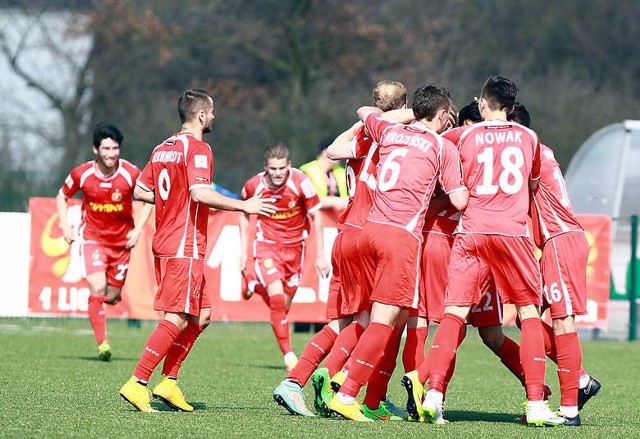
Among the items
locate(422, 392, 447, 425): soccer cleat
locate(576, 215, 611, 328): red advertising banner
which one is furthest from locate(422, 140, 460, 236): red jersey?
locate(576, 215, 611, 328): red advertising banner

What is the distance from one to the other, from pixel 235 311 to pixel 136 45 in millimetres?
16558

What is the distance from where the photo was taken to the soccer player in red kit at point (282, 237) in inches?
491

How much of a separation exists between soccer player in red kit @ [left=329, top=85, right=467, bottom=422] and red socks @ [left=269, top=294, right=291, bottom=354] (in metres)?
4.47

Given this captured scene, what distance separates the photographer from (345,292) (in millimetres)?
8273

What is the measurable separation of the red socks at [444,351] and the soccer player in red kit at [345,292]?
542 millimetres

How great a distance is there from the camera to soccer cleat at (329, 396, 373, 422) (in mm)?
7902

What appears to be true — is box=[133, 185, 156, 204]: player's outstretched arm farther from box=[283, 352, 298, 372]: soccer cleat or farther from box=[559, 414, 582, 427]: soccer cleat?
box=[283, 352, 298, 372]: soccer cleat

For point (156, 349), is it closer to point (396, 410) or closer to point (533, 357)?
point (396, 410)

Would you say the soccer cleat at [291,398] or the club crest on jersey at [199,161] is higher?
the club crest on jersey at [199,161]

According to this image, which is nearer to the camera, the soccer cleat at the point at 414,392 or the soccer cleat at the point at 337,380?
the soccer cleat at the point at 414,392

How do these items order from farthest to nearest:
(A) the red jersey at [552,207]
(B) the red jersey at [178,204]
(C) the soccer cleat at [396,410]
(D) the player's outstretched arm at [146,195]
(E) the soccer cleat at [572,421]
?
(D) the player's outstretched arm at [146,195], (C) the soccer cleat at [396,410], (B) the red jersey at [178,204], (A) the red jersey at [552,207], (E) the soccer cleat at [572,421]

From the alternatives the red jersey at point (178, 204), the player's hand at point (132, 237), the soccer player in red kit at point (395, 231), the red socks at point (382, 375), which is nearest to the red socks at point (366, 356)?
the soccer player in red kit at point (395, 231)

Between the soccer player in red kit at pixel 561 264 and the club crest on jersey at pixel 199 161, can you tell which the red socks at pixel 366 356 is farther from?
the club crest on jersey at pixel 199 161

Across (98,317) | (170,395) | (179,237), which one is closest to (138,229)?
(98,317)
